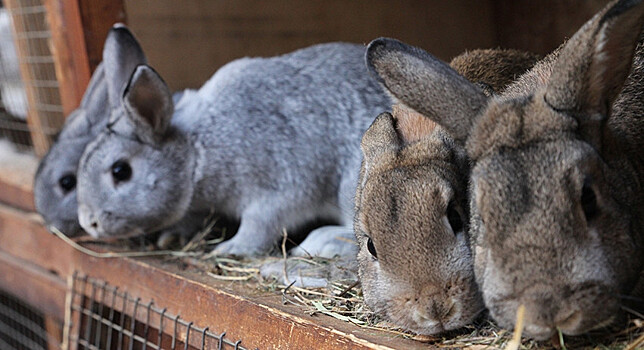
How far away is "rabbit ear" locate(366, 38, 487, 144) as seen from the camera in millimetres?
1680

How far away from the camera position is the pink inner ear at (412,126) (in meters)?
1.95

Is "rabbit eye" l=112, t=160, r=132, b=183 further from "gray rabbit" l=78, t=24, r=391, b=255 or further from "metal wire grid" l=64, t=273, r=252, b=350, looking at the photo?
"metal wire grid" l=64, t=273, r=252, b=350

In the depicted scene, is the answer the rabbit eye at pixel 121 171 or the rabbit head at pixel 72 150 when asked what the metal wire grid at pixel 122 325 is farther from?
the rabbit eye at pixel 121 171

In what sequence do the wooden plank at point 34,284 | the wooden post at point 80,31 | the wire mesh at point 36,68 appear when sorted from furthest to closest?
the wire mesh at point 36,68, the wooden plank at point 34,284, the wooden post at point 80,31

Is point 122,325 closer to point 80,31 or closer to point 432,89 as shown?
point 80,31

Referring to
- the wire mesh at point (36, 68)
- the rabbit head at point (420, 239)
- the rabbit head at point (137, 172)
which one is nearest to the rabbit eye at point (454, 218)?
the rabbit head at point (420, 239)

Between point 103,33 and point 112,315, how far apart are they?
1.52 m

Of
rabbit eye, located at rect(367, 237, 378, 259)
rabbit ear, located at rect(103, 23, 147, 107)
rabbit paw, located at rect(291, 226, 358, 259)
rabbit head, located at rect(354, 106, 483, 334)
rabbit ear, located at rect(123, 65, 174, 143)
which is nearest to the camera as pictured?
rabbit head, located at rect(354, 106, 483, 334)

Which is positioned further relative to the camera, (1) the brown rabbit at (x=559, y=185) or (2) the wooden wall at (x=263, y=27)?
(2) the wooden wall at (x=263, y=27)

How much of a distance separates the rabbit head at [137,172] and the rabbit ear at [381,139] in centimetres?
138

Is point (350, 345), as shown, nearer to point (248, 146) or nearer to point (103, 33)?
point (248, 146)

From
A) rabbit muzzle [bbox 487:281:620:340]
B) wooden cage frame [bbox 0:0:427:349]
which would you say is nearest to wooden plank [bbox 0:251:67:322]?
wooden cage frame [bbox 0:0:427:349]

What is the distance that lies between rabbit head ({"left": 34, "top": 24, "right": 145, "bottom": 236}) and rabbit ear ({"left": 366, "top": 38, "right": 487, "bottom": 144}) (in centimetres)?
199

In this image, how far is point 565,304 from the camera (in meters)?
1.35
